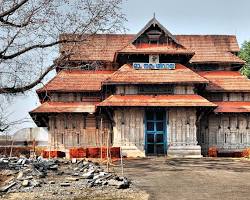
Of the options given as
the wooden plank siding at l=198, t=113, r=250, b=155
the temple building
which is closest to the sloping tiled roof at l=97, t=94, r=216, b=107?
the temple building

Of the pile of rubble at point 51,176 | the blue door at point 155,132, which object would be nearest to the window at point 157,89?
the blue door at point 155,132

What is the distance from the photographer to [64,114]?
33094mm

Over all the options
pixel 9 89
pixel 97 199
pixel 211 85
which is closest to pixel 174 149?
pixel 211 85

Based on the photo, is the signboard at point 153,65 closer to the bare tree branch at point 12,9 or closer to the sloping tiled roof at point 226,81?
the sloping tiled roof at point 226,81

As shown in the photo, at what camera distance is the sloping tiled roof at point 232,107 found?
3295cm

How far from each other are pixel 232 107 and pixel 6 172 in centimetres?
1980

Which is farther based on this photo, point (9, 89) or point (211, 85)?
point (211, 85)

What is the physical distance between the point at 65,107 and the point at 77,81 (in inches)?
115

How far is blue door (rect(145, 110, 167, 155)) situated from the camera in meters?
31.9

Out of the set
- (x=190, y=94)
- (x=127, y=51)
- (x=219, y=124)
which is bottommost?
(x=219, y=124)

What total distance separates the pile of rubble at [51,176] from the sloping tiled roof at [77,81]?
12.0 meters

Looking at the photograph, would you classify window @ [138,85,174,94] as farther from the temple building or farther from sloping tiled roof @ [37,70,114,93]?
sloping tiled roof @ [37,70,114,93]

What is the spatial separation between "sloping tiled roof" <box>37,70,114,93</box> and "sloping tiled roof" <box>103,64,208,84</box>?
2.95m

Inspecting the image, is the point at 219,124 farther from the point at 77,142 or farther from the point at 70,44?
the point at 70,44
